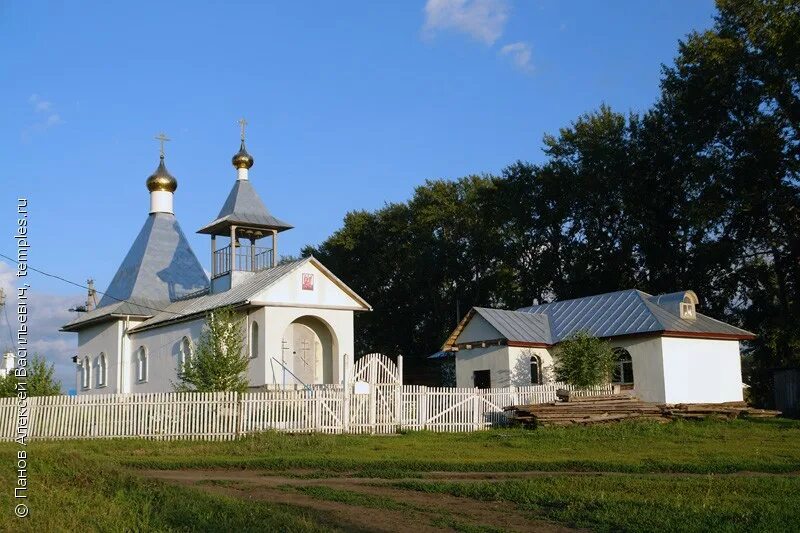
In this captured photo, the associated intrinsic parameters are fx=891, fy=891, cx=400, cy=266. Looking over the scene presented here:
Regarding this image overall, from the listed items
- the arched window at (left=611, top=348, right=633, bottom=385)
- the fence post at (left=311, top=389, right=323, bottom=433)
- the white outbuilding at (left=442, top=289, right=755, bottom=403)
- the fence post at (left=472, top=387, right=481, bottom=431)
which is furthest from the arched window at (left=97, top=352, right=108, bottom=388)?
the arched window at (left=611, top=348, right=633, bottom=385)

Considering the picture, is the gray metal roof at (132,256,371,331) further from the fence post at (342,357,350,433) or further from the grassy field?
the grassy field

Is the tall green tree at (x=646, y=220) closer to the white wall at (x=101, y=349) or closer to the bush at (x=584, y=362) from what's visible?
the bush at (x=584, y=362)

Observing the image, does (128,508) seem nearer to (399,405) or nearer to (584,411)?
(399,405)

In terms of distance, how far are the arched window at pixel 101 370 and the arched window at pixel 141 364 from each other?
2.58 m

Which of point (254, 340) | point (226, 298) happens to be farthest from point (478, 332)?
point (226, 298)

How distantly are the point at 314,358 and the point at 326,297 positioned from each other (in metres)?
2.76

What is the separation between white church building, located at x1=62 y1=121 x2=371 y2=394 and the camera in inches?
1211

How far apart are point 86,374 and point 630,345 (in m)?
23.9

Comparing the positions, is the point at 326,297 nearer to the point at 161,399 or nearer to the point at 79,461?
the point at 161,399

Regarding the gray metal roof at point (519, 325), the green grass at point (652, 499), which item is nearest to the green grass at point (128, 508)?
the green grass at point (652, 499)

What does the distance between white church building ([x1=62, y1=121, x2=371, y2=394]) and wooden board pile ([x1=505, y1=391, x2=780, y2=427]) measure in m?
8.26

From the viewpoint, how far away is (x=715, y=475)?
548 inches

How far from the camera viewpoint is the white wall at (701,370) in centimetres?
3011

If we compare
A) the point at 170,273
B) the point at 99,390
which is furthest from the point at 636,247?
the point at 99,390
